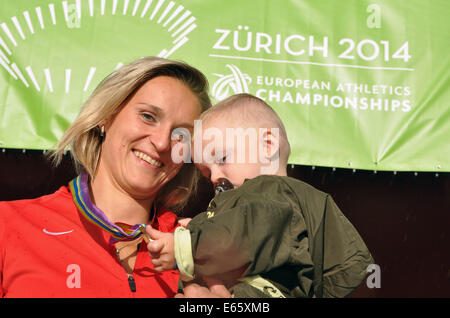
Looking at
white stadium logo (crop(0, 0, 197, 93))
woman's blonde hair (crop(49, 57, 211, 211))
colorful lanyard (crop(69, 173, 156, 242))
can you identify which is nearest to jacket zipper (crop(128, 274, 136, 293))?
colorful lanyard (crop(69, 173, 156, 242))

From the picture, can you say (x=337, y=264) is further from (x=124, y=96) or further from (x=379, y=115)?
(x=379, y=115)

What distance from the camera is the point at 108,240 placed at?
2.08 meters

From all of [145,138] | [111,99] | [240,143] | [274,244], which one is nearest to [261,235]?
[274,244]

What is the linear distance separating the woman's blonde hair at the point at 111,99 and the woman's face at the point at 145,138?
5 cm

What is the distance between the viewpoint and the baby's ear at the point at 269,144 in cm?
194

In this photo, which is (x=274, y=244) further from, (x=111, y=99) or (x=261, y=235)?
(x=111, y=99)

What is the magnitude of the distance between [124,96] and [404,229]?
2.61m

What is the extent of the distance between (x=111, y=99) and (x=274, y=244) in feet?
4.23

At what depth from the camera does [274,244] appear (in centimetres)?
A: 152

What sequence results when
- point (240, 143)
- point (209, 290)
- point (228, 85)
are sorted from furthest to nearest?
point (228, 85) < point (240, 143) < point (209, 290)

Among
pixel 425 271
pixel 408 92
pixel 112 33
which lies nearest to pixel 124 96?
pixel 112 33

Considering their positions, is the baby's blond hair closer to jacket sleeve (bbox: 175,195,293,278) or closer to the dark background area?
jacket sleeve (bbox: 175,195,293,278)

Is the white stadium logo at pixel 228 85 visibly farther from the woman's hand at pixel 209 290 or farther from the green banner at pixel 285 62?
the woman's hand at pixel 209 290

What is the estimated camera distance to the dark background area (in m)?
3.67
